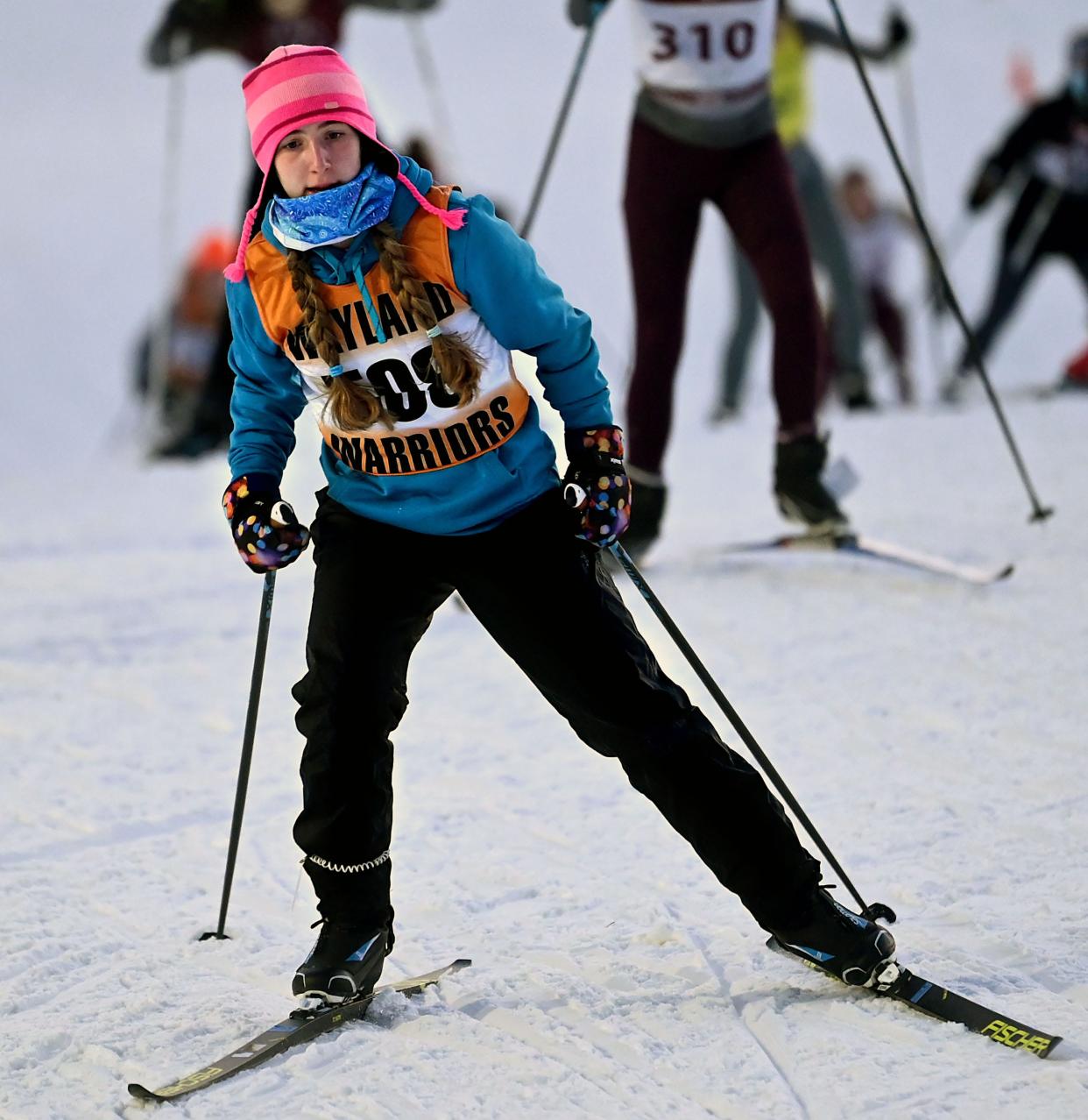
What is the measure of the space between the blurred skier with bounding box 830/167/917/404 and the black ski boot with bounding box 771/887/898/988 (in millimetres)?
8517

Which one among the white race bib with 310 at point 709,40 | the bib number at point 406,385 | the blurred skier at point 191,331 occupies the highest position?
the white race bib with 310 at point 709,40

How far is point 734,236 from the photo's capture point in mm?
4582

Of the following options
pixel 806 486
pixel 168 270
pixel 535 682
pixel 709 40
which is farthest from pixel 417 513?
pixel 168 270

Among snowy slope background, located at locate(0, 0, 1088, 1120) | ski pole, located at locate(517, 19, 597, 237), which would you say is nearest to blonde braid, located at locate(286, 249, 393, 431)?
snowy slope background, located at locate(0, 0, 1088, 1120)

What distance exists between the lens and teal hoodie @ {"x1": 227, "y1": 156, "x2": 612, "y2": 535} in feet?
7.36

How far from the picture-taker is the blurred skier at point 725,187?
4473mm

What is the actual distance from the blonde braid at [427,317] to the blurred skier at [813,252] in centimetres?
495

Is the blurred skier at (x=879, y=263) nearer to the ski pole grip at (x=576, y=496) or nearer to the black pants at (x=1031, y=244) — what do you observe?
the black pants at (x=1031, y=244)

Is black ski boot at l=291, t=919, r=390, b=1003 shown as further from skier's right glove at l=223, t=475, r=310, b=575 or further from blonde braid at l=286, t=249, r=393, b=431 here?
blonde braid at l=286, t=249, r=393, b=431

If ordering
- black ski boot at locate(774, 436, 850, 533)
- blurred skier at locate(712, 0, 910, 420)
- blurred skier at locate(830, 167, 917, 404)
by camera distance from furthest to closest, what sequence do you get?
blurred skier at locate(830, 167, 917, 404), blurred skier at locate(712, 0, 910, 420), black ski boot at locate(774, 436, 850, 533)

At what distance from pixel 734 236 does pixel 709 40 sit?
1.79 feet

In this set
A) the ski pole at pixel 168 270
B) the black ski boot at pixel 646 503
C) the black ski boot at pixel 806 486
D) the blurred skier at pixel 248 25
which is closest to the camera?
the black ski boot at pixel 806 486

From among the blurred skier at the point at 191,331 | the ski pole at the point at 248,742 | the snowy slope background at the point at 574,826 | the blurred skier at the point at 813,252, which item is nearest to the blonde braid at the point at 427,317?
the ski pole at the point at 248,742

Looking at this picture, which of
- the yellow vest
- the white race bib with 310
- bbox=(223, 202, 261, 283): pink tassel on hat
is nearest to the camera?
bbox=(223, 202, 261, 283): pink tassel on hat
